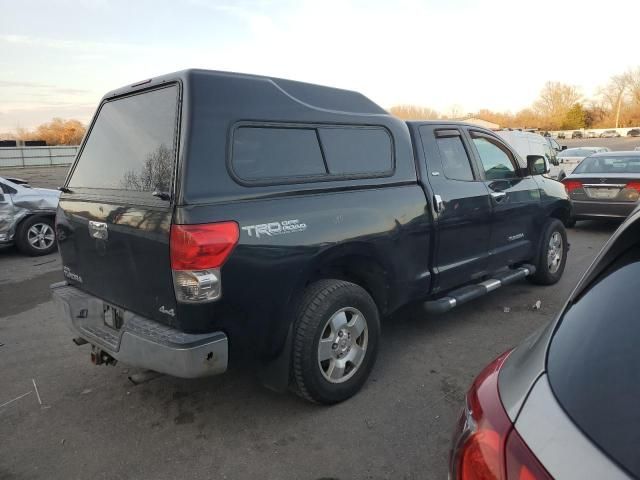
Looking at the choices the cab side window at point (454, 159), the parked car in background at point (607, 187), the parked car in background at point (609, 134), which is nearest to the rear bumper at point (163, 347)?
the cab side window at point (454, 159)

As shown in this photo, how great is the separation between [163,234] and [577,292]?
2.04 meters

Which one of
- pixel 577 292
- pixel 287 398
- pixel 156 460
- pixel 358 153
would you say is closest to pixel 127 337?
pixel 156 460

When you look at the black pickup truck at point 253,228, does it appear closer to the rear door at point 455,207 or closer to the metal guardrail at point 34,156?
the rear door at point 455,207

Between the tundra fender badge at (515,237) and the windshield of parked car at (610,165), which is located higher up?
the windshield of parked car at (610,165)

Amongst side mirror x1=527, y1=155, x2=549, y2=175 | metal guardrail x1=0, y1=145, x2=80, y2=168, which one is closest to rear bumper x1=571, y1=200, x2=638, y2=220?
side mirror x1=527, y1=155, x2=549, y2=175

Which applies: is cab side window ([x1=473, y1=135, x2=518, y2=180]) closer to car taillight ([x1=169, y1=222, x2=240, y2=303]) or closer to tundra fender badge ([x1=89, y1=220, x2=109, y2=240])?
car taillight ([x1=169, y1=222, x2=240, y2=303])

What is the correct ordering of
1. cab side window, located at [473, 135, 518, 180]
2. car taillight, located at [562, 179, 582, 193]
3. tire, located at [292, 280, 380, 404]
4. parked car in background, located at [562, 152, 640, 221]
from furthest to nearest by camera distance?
car taillight, located at [562, 179, 582, 193], parked car in background, located at [562, 152, 640, 221], cab side window, located at [473, 135, 518, 180], tire, located at [292, 280, 380, 404]

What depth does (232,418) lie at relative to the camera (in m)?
3.24

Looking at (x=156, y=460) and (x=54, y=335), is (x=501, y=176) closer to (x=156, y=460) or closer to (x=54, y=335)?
(x=156, y=460)

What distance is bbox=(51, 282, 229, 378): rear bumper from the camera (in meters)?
2.61

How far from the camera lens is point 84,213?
3.33 meters

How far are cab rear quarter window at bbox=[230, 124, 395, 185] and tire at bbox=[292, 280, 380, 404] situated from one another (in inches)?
30.5

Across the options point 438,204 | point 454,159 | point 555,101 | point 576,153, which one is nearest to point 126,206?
point 438,204

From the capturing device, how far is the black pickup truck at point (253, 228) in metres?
2.67
